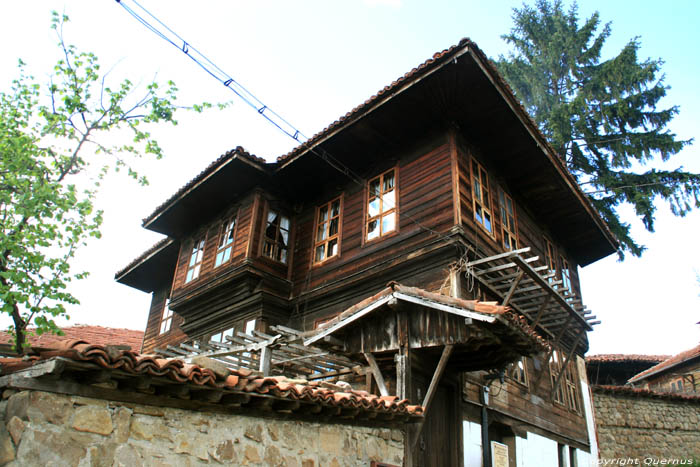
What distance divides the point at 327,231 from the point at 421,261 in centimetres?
315

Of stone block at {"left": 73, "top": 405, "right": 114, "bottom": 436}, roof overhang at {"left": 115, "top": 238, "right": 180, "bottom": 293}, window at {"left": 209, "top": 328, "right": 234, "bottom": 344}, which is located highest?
roof overhang at {"left": 115, "top": 238, "right": 180, "bottom": 293}

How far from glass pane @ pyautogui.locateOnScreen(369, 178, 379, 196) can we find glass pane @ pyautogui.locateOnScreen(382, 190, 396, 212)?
394 millimetres

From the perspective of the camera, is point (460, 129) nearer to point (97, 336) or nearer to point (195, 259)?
point (195, 259)

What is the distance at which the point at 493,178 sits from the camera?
10930 millimetres

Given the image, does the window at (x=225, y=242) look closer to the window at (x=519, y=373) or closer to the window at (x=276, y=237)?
the window at (x=276, y=237)

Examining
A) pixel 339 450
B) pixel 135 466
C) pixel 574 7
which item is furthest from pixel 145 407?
pixel 574 7

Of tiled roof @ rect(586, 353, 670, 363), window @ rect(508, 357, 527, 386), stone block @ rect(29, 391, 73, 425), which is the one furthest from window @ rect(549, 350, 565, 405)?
stone block @ rect(29, 391, 73, 425)

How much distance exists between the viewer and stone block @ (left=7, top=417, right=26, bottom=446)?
3048mm

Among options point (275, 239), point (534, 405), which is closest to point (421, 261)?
point (275, 239)

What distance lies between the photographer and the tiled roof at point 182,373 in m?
3.18

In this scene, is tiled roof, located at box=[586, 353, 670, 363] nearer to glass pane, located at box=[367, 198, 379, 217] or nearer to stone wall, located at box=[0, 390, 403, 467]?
glass pane, located at box=[367, 198, 379, 217]

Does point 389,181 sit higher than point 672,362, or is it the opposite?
point 389,181

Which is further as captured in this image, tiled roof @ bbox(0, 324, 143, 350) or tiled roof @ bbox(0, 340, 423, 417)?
tiled roof @ bbox(0, 324, 143, 350)

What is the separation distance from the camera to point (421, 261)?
29.3 ft
